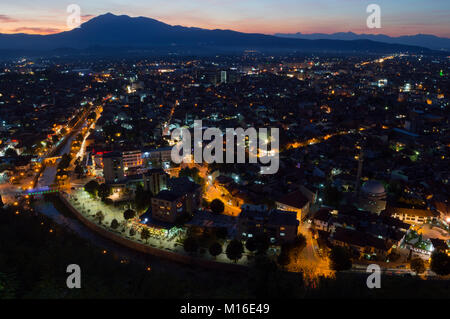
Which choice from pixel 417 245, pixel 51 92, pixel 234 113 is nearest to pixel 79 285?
pixel 417 245

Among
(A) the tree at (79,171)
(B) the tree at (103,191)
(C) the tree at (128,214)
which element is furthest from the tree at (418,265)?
(A) the tree at (79,171)

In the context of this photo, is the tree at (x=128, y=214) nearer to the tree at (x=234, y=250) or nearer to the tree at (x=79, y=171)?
the tree at (x=234, y=250)

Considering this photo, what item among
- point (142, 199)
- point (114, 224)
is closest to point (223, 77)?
point (142, 199)

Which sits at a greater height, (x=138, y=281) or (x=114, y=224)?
(x=138, y=281)

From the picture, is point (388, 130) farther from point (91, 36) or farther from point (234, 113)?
point (91, 36)

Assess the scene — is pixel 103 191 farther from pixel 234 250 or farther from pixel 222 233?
pixel 234 250
